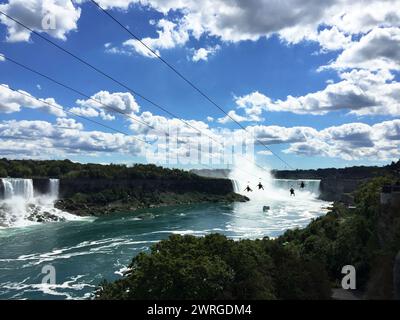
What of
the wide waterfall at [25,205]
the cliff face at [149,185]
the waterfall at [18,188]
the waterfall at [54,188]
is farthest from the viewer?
the cliff face at [149,185]

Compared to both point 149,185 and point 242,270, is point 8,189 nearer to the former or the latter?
point 149,185

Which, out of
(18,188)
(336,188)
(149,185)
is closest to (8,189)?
(18,188)

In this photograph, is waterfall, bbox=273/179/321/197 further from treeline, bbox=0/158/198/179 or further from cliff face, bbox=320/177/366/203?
treeline, bbox=0/158/198/179

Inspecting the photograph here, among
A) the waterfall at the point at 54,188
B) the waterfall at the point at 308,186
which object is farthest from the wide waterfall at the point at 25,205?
the waterfall at the point at 308,186

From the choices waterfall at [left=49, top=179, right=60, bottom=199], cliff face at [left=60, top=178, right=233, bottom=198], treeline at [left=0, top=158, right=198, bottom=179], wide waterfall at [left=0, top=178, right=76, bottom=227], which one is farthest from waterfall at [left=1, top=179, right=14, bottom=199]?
treeline at [left=0, top=158, right=198, bottom=179]

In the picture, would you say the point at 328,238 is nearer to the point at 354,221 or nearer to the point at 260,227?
the point at 354,221

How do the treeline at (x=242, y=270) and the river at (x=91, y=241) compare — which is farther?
the river at (x=91, y=241)

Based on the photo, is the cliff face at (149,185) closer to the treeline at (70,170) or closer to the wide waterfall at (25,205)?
the treeline at (70,170)
